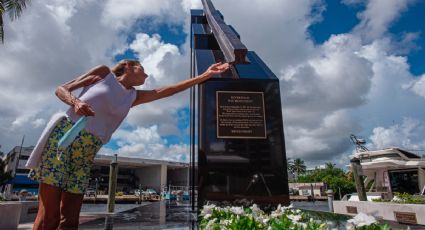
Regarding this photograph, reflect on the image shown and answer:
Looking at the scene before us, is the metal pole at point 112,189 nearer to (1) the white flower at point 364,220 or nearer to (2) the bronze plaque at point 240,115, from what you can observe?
(2) the bronze plaque at point 240,115

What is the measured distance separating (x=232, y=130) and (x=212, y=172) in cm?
79

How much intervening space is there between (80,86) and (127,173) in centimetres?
7467

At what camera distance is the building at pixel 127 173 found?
52375 mm

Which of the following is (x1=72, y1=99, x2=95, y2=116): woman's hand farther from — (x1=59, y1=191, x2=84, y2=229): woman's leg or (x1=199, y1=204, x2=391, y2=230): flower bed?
(x1=199, y1=204, x2=391, y2=230): flower bed

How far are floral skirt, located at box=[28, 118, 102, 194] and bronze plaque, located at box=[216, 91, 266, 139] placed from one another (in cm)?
303

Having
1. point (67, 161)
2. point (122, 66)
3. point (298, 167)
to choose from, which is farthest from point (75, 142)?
point (298, 167)

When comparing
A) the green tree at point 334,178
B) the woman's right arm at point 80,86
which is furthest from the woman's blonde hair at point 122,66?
the green tree at point 334,178

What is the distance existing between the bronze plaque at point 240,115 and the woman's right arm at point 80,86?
297cm

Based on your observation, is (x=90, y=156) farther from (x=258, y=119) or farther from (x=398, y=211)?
(x=398, y=211)

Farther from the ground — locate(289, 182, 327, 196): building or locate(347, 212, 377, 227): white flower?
locate(347, 212, 377, 227): white flower

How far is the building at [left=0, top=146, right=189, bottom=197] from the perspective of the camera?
5238 cm

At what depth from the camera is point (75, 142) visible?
2297mm

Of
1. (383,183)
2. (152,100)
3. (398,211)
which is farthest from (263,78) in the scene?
(383,183)

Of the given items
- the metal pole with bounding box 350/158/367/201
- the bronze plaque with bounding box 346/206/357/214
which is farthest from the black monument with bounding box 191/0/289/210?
the metal pole with bounding box 350/158/367/201
